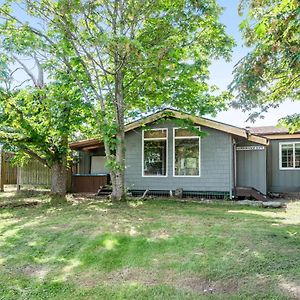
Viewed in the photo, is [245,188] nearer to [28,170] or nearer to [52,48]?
[52,48]

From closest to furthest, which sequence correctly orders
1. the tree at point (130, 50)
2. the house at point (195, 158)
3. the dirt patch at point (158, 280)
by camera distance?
the dirt patch at point (158, 280)
the tree at point (130, 50)
the house at point (195, 158)

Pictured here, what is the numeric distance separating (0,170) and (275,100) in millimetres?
13589

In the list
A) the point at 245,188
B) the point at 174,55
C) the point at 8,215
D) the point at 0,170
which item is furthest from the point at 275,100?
the point at 0,170

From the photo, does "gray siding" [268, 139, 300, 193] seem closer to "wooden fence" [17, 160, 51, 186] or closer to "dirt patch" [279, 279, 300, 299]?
"wooden fence" [17, 160, 51, 186]

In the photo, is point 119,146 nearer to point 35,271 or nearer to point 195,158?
point 195,158

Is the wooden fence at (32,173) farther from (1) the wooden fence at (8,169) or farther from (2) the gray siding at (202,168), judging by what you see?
(2) the gray siding at (202,168)

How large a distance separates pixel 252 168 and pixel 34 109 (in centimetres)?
916

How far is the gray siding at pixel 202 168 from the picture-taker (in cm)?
1314

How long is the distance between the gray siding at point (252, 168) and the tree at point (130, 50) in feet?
9.51

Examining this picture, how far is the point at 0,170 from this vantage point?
54.5 feet

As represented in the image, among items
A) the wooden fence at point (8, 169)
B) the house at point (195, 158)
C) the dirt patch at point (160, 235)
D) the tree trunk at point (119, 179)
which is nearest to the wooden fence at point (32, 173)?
the wooden fence at point (8, 169)

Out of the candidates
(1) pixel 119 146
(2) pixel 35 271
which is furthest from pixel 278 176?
(2) pixel 35 271

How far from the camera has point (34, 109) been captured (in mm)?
11602

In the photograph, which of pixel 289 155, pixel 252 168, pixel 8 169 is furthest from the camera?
pixel 8 169
